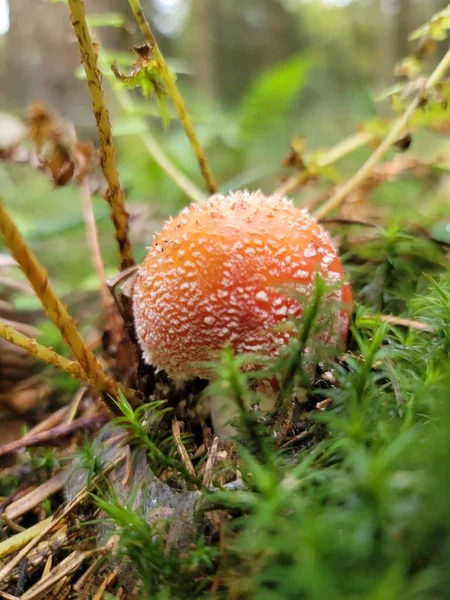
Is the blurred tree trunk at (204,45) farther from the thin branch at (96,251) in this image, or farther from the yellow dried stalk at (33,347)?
the yellow dried stalk at (33,347)

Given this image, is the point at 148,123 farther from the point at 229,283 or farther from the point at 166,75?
the point at 229,283

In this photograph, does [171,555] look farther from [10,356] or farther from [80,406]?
[10,356]

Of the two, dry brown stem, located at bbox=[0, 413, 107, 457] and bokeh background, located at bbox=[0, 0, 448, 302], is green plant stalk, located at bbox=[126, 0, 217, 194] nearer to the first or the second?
bokeh background, located at bbox=[0, 0, 448, 302]

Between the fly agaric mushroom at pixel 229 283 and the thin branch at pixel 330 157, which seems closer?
the fly agaric mushroom at pixel 229 283

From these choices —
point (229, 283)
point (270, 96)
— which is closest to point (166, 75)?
point (229, 283)

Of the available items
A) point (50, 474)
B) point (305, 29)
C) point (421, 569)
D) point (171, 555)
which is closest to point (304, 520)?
point (421, 569)

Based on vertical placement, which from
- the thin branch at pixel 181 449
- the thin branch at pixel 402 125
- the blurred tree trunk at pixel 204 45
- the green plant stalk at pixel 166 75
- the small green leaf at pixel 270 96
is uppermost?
the blurred tree trunk at pixel 204 45

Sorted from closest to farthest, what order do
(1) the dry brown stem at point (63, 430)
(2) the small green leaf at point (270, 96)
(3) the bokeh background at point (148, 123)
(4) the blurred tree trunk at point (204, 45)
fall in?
(1) the dry brown stem at point (63, 430), (3) the bokeh background at point (148, 123), (2) the small green leaf at point (270, 96), (4) the blurred tree trunk at point (204, 45)

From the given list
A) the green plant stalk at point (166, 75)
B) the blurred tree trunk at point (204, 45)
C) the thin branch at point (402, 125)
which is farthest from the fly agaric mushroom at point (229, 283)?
the blurred tree trunk at point (204, 45)
